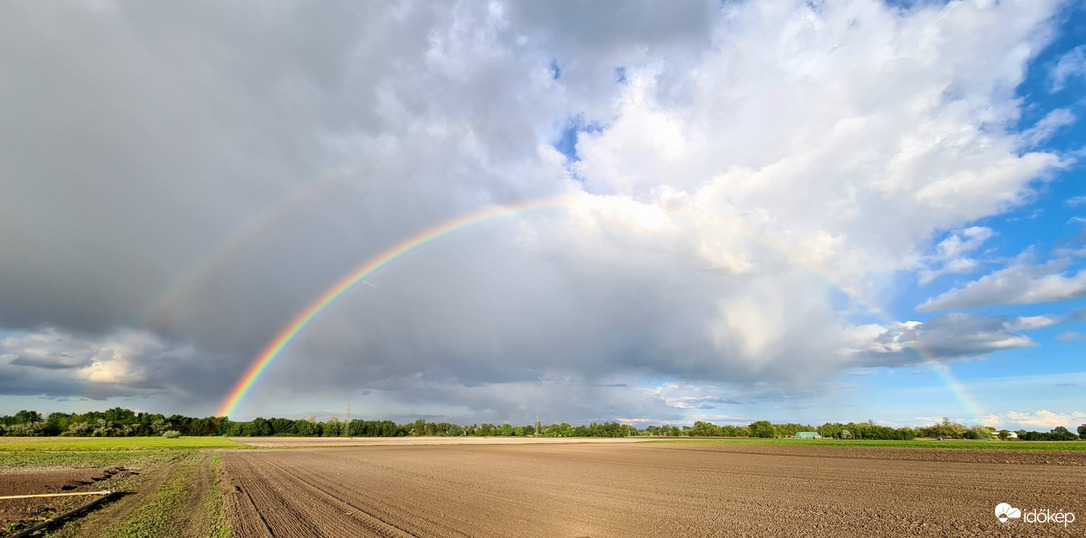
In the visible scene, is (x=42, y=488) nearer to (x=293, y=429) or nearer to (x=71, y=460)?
(x=71, y=460)

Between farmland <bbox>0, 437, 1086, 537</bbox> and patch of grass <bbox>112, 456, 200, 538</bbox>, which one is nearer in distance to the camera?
patch of grass <bbox>112, 456, 200, 538</bbox>

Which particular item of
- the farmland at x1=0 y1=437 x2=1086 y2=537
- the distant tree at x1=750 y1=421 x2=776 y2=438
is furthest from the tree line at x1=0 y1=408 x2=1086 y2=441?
the farmland at x1=0 y1=437 x2=1086 y2=537

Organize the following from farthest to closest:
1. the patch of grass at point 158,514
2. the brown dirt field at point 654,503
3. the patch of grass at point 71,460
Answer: the patch of grass at point 71,460 → the brown dirt field at point 654,503 → the patch of grass at point 158,514

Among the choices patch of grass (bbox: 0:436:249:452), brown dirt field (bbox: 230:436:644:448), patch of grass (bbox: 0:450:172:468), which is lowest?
brown dirt field (bbox: 230:436:644:448)

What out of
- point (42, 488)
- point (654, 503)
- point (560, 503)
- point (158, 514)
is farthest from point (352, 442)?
point (654, 503)

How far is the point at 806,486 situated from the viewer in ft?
81.4

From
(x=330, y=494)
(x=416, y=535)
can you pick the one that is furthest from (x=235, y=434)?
(x=416, y=535)

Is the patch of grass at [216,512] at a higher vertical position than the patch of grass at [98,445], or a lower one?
higher

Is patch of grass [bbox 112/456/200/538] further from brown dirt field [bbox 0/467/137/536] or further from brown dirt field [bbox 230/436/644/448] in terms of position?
brown dirt field [bbox 230/436/644/448]

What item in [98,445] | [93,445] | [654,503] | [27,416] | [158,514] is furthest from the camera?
[27,416]

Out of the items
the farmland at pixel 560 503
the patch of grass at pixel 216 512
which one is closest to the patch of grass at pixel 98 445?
the farmland at pixel 560 503

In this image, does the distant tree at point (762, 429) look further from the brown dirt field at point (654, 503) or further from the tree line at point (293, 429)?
the brown dirt field at point (654, 503)

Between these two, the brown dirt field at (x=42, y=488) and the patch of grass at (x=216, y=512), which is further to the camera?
the brown dirt field at (x=42, y=488)

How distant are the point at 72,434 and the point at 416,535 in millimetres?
158884
